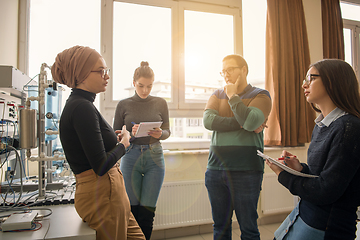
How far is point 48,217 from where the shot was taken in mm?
1107

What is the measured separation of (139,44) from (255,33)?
157cm

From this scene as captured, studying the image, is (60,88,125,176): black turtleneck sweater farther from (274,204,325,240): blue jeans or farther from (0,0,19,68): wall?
(0,0,19,68): wall

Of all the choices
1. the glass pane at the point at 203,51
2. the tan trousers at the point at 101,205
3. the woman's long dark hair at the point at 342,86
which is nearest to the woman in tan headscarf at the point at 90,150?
the tan trousers at the point at 101,205

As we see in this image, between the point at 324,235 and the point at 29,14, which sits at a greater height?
the point at 29,14

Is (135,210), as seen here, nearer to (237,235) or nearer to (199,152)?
(199,152)

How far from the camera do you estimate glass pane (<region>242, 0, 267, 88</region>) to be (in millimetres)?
2951

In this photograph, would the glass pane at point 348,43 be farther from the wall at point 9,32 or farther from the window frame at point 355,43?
the wall at point 9,32

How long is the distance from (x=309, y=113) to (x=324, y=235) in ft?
7.27

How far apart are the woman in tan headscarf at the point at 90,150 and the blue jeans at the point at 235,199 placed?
683 millimetres

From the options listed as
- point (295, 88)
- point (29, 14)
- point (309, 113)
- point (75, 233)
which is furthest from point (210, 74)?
point (75, 233)

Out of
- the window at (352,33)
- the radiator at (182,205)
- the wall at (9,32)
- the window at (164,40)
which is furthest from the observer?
the window at (352,33)

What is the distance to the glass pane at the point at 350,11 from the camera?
3404 mm

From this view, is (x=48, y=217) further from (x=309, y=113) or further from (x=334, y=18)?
(x=334, y=18)

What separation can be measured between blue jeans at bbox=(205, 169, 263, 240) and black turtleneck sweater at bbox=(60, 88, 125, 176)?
0.78 meters
